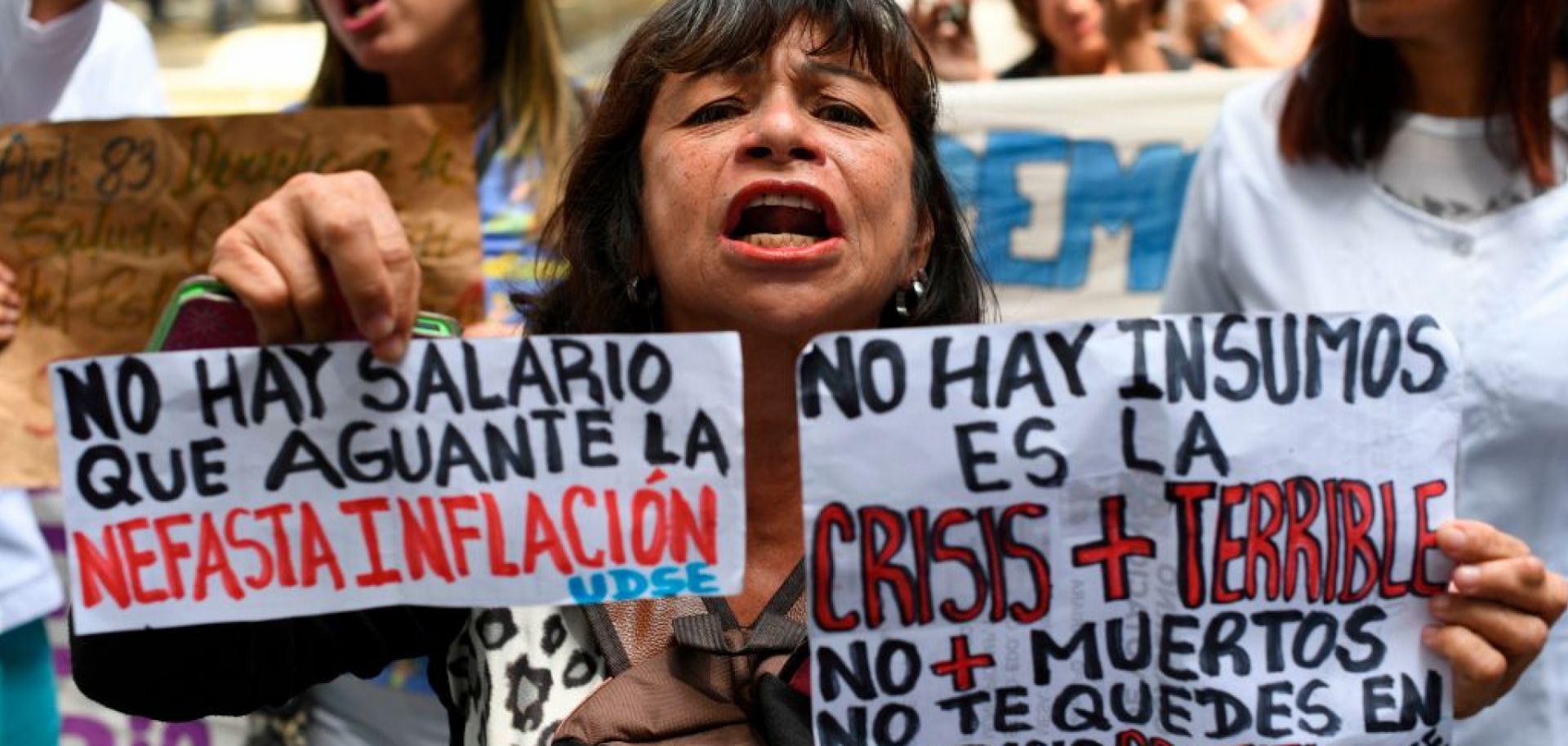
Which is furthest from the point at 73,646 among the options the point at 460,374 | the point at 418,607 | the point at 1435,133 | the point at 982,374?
the point at 1435,133

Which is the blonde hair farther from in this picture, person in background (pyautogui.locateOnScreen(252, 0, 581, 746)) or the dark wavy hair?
the dark wavy hair

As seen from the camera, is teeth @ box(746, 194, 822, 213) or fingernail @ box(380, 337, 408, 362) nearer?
fingernail @ box(380, 337, 408, 362)

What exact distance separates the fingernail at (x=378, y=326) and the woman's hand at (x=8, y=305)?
1.26 m

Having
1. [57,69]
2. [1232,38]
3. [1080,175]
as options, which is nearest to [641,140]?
[57,69]

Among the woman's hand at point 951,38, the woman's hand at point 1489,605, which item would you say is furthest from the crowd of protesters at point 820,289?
the woman's hand at point 951,38

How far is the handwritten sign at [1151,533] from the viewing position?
1.79 meters

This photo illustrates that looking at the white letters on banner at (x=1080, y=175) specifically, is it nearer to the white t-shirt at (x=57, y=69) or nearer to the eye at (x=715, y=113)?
the white t-shirt at (x=57, y=69)

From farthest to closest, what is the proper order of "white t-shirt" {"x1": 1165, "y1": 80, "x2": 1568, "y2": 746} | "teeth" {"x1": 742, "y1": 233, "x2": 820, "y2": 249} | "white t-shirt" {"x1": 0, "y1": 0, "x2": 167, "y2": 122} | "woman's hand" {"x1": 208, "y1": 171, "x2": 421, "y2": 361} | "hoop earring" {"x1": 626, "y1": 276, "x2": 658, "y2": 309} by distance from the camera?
"white t-shirt" {"x1": 0, "y1": 0, "x2": 167, "y2": 122} → "white t-shirt" {"x1": 1165, "y1": 80, "x2": 1568, "y2": 746} → "hoop earring" {"x1": 626, "y1": 276, "x2": 658, "y2": 309} → "teeth" {"x1": 742, "y1": 233, "x2": 820, "y2": 249} → "woman's hand" {"x1": 208, "y1": 171, "x2": 421, "y2": 361}

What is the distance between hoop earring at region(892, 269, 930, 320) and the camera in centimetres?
218

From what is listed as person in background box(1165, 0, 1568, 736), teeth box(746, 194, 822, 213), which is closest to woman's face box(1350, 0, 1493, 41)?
person in background box(1165, 0, 1568, 736)

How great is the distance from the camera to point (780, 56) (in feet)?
6.82

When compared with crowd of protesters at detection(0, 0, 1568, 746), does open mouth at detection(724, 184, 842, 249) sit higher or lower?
higher

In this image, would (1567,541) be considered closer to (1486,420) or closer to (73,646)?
(1486,420)

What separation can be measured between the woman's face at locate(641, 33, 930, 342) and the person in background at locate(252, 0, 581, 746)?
0.80 m
